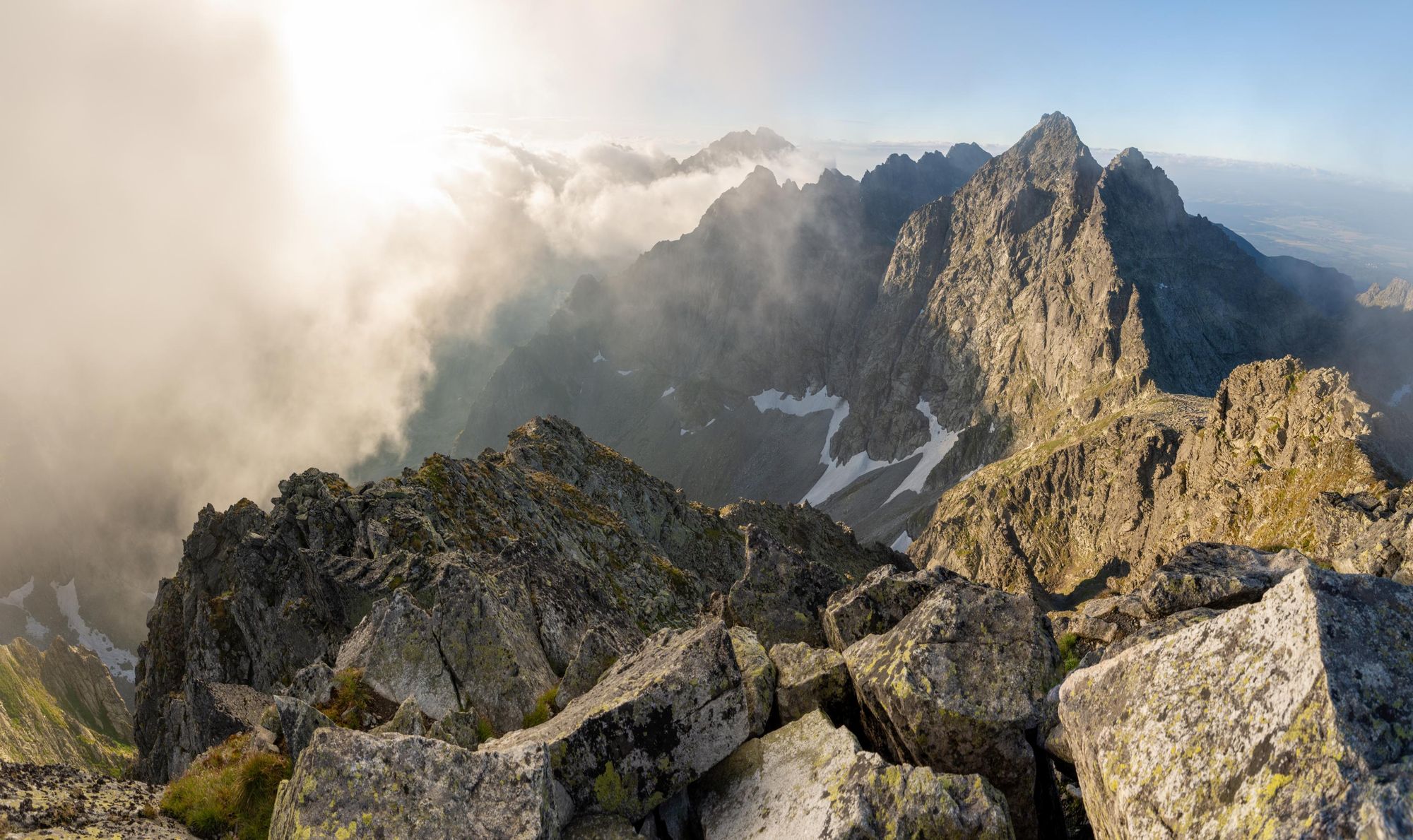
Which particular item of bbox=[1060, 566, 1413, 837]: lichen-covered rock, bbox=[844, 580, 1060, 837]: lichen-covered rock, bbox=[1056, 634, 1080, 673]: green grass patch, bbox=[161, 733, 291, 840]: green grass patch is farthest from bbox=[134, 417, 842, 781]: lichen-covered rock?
bbox=[1060, 566, 1413, 837]: lichen-covered rock

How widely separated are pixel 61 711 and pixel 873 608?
Answer: 170199 millimetres

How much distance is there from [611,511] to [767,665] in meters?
53.2

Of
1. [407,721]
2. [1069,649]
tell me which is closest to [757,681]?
[407,721]

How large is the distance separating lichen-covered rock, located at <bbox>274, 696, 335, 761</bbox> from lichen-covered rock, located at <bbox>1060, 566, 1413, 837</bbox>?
13.1 m

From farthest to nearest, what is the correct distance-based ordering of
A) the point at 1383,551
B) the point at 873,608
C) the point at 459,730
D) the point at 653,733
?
the point at 1383,551 < the point at 873,608 < the point at 459,730 < the point at 653,733

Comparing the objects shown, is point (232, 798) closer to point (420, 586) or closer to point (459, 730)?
point (459, 730)

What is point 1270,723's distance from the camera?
7254 millimetres

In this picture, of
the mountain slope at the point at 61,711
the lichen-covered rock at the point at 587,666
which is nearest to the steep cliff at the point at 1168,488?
the lichen-covered rock at the point at 587,666

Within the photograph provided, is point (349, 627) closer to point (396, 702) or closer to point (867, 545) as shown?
point (396, 702)

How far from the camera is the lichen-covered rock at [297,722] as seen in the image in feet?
42.2

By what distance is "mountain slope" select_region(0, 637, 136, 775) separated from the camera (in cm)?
9418

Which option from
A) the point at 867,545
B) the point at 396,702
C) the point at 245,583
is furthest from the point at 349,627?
the point at 867,545

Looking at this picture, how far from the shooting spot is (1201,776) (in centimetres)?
750

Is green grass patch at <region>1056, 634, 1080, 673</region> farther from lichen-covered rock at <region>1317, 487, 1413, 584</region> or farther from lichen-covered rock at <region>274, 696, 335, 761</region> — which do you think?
lichen-covered rock at <region>274, 696, 335, 761</region>
